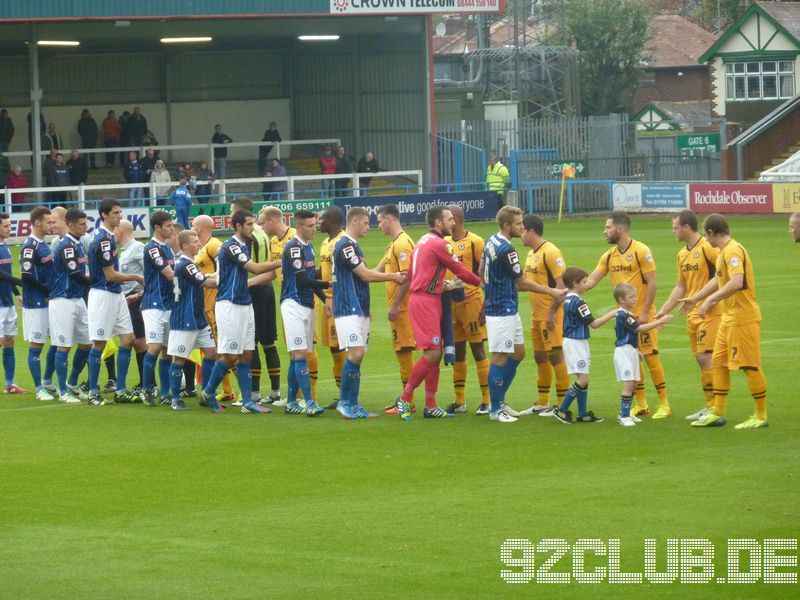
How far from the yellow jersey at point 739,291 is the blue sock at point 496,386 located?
2.30m

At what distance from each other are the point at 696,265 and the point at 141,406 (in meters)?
6.41

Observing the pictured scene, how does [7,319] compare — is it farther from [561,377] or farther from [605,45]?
[605,45]

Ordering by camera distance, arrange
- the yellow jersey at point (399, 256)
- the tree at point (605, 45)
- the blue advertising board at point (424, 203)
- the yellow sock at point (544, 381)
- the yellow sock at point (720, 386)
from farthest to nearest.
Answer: the tree at point (605, 45) < the blue advertising board at point (424, 203) < the yellow jersey at point (399, 256) < the yellow sock at point (544, 381) < the yellow sock at point (720, 386)

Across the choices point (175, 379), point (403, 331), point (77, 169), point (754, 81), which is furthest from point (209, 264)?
point (754, 81)

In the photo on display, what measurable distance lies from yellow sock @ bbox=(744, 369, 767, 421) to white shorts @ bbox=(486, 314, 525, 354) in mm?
2332

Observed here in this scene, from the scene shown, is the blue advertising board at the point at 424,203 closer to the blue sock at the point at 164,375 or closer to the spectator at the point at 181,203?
the spectator at the point at 181,203

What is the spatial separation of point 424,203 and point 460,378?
27425mm

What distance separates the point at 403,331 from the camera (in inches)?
579

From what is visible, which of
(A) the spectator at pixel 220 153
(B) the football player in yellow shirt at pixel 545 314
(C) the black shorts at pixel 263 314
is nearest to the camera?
(B) the football player in yellow shirt at pixel 545 314

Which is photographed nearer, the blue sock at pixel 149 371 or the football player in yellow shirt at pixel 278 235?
the football player in yellow shirt at pixel 278 235

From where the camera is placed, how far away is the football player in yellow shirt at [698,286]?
13.8 meters

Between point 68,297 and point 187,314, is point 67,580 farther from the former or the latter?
point 68,297

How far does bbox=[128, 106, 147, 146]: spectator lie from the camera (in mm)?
45625

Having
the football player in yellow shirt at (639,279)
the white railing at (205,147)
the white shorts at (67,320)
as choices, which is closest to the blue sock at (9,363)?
the white shorts at (67,320)
